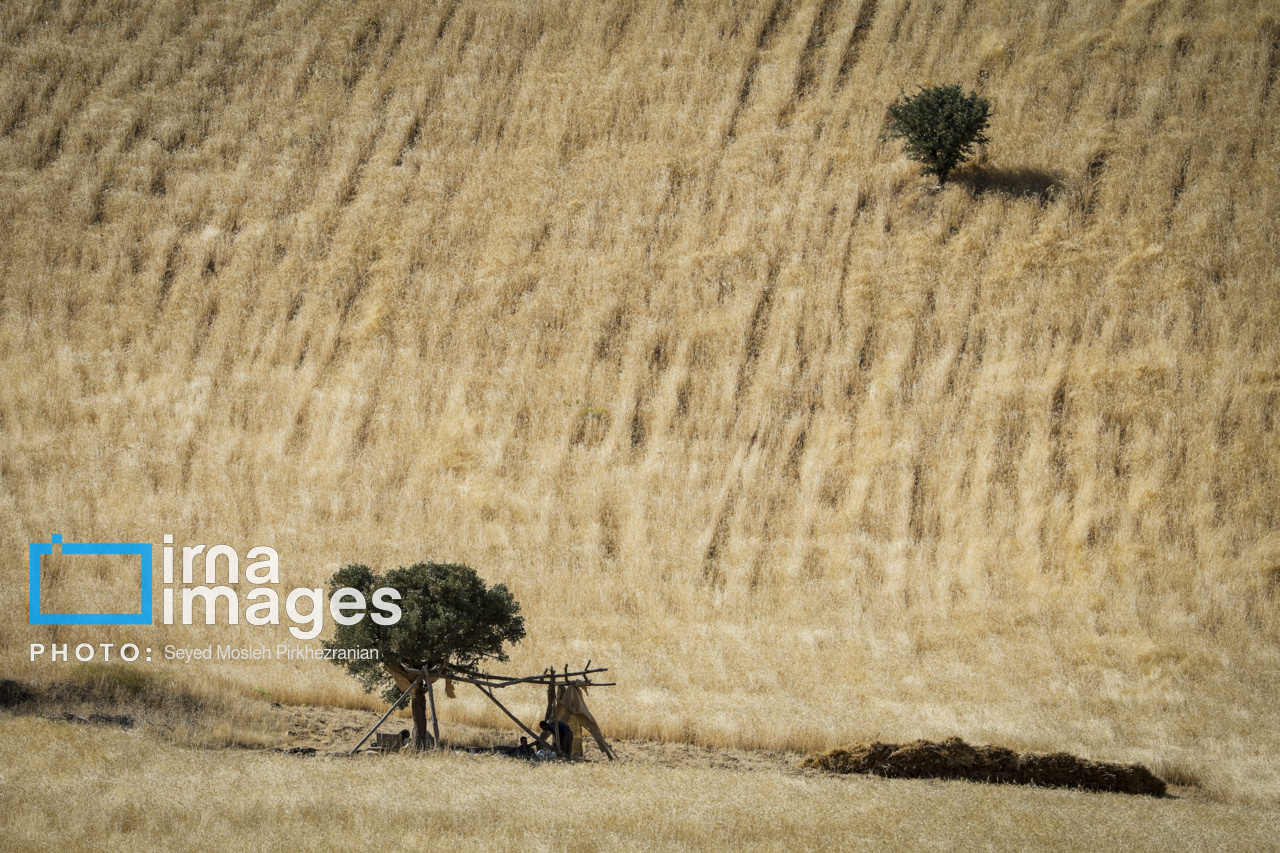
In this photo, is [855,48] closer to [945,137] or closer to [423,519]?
[945,137]

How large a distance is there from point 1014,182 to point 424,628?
785 inches

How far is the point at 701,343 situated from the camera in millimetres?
24688

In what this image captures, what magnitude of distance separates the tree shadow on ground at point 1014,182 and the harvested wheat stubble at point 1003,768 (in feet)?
55.5

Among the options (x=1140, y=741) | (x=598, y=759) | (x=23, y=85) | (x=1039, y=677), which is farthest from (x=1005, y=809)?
(x=23, y=85)

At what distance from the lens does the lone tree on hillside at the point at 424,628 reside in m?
12.2

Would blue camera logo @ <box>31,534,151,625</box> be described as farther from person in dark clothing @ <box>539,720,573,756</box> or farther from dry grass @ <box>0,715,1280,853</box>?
person in dark clothing @ <box>539,720,573,756</box>

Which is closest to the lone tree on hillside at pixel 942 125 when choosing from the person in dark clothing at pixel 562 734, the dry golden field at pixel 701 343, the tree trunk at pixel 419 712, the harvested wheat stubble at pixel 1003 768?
the dry golden field at pixel 701 343

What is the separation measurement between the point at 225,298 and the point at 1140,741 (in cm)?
2444

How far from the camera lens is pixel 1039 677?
16969mm

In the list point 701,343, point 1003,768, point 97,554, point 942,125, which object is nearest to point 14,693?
point 97,554

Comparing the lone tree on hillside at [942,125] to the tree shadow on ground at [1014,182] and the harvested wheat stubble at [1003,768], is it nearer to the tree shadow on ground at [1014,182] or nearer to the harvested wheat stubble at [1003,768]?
the tree shadow on ground at [1014,182]

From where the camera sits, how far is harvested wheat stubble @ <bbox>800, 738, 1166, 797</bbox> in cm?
1173

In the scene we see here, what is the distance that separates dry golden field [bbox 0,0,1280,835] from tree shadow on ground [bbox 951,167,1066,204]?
13 centimetres

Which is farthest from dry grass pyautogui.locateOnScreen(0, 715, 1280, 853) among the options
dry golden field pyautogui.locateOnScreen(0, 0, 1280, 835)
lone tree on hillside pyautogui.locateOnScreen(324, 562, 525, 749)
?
dry golden field pyautogui.locateOnScreen(0, 0, 1280, 835)
